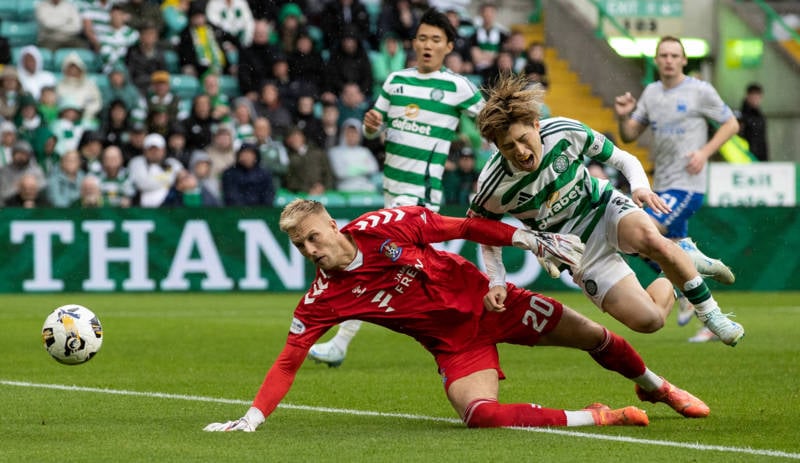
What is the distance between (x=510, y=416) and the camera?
6883 millimetres

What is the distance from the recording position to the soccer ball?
7965 millimetres

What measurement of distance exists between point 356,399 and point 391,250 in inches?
62.4

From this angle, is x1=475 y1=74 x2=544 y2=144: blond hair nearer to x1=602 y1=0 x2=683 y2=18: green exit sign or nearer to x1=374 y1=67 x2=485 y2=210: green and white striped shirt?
x1=374 y1=67 x2=485 y2=210: green and white striped shirt

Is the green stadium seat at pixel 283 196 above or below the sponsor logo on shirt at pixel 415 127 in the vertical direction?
below

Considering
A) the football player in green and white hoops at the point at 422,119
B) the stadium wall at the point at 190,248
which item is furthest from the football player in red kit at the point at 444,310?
the stadium wall at the point at 190,248

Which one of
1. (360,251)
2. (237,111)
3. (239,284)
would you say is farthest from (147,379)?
(237,111)

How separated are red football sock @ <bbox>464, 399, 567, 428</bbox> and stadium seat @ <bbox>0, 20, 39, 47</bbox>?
15.8 m

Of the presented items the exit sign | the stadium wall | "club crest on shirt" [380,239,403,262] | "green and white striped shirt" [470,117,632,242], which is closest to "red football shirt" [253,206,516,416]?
"club crest on shirt" [380,239,403,262]

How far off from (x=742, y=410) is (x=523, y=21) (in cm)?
1837

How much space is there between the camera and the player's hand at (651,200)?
7039mm

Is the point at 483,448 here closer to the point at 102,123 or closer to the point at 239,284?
the point at 239,284

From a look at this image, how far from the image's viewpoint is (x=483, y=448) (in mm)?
6211

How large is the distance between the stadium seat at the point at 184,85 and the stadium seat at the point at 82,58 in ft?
3.59

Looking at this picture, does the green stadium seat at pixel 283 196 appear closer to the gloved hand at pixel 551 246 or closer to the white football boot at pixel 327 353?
the white football boot at pixel 327 353
